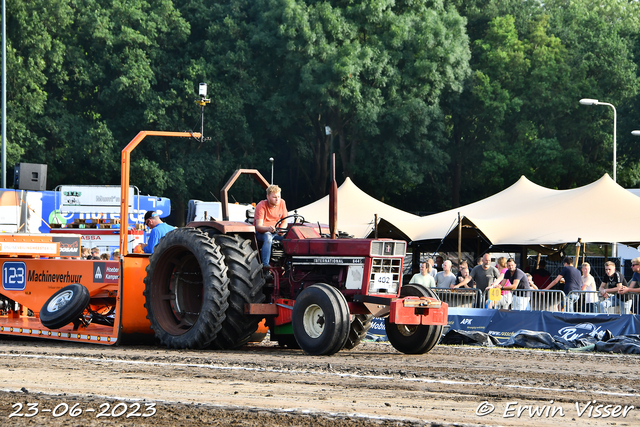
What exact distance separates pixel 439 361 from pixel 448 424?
445 cm

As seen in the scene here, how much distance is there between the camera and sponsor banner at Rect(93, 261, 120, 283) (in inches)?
462

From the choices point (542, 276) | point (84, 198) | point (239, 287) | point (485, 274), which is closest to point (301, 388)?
point (239, 287)

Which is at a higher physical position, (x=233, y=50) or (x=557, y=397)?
(x=233, y=50)

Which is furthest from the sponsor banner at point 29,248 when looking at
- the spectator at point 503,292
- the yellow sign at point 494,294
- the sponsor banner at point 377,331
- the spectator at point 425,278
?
the spectator at point 503,292

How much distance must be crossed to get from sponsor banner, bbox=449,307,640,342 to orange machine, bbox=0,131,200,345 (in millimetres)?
6394

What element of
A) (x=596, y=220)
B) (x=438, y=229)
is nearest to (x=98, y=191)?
(x=438, y=229)

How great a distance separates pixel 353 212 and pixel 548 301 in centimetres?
1254

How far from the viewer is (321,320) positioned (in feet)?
33.7

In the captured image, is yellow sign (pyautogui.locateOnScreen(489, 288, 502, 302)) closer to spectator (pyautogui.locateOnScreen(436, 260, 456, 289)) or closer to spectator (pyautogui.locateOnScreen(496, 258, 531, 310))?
spectator (pyautogui.locateOnScreen(496, 258, 531, 310))

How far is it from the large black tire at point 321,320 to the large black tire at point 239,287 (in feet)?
2.20

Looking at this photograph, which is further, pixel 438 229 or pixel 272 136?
pixel 272 136

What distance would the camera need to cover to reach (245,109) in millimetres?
45844

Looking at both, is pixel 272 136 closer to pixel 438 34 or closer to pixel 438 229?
pixel 438 34

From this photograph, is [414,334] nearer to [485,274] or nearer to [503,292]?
[503,292]
